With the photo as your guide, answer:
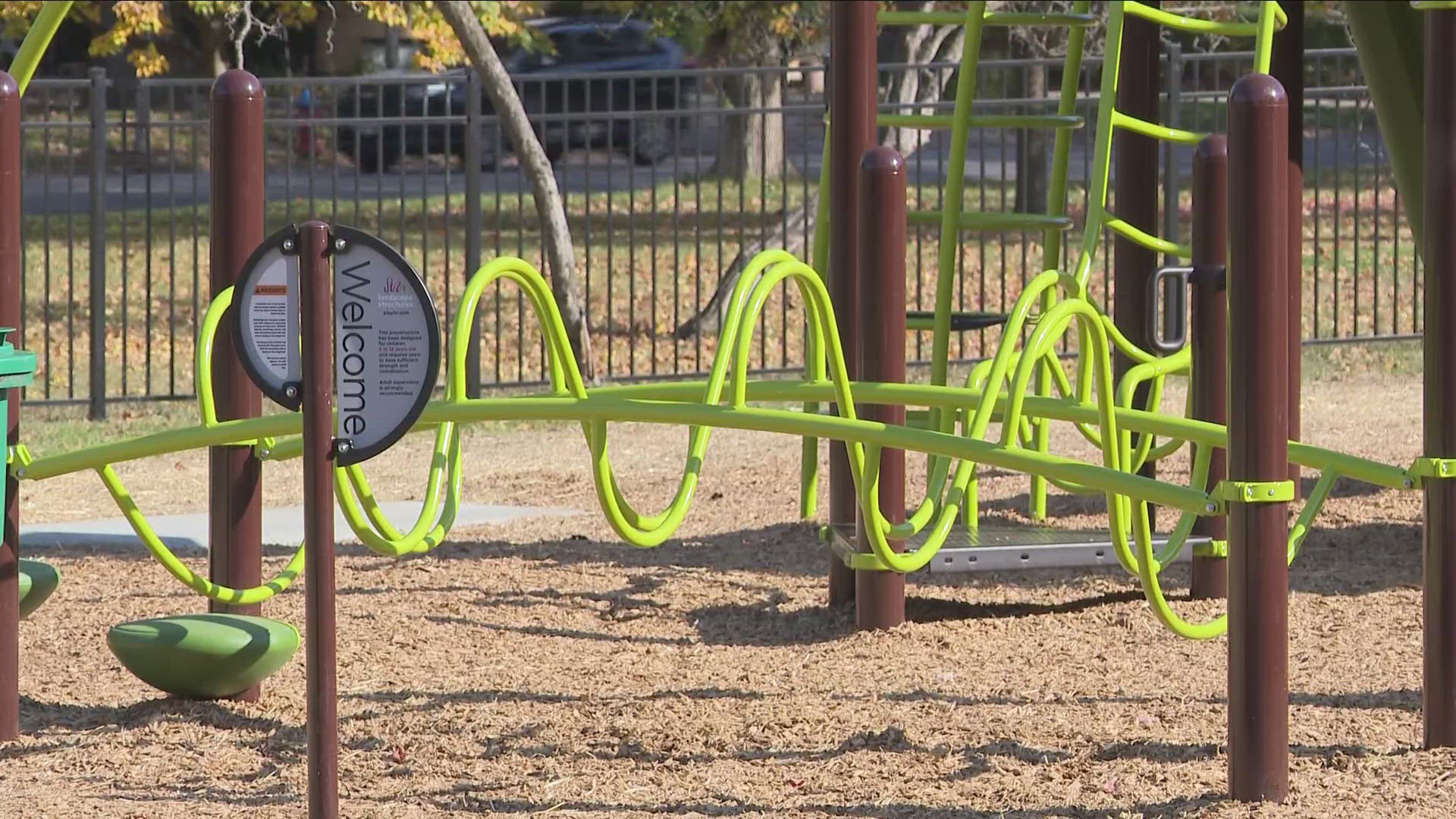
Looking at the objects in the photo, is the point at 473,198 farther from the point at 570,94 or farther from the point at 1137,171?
the point at 570,94

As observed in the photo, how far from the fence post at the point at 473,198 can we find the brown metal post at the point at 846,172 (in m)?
4.46

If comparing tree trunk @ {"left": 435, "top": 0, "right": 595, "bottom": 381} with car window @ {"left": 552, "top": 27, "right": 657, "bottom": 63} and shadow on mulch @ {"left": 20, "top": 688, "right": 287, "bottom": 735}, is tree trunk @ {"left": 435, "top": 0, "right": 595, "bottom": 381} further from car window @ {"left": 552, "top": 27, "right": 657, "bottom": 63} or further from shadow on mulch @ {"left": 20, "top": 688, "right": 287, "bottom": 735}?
car window @ {"left": 552, "top": 27, "right": 657, "bottom": 63}

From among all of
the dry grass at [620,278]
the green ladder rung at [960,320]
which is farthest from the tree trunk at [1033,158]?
the green ladder rung at [960,320]

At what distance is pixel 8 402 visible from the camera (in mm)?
4242

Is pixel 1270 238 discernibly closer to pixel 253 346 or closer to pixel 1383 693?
pixel 1383 693

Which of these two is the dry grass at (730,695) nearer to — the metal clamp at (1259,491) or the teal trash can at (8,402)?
the teal trash can at (8,402)

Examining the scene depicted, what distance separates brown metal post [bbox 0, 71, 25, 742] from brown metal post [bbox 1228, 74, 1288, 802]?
250 cm

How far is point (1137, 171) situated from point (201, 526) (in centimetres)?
346

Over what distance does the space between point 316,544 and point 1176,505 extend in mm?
1553

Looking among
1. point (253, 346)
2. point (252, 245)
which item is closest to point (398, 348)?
point (253, 346)

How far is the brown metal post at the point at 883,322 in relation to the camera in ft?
16.2

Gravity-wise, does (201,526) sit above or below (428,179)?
below

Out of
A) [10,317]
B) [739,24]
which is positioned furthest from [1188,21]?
[739,24]

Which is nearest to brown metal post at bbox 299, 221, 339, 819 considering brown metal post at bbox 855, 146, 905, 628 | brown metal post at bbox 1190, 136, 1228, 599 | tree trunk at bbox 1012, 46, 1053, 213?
brown metal post at bbox 855, 146, 905, 628
